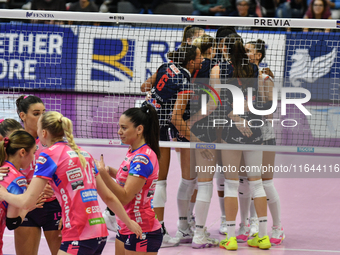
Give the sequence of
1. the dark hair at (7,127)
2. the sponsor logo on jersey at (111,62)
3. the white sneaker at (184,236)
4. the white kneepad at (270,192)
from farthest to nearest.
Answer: the sponsor logo on jersey at (111,62), the white sneaker at (184,236), the white kneepad at (270,192), the dark hair at (7,127)

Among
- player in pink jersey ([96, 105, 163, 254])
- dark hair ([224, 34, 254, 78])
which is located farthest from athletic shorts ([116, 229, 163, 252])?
dark hair ([224, 34, 254, 78])

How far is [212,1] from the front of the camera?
13.2m

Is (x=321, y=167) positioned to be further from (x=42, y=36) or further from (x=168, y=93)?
(x=42, y=36)

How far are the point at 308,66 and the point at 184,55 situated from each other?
5.95 metres

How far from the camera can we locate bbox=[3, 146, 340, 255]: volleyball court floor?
218 inches

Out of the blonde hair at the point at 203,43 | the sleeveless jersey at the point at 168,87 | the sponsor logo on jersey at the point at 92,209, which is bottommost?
the sponsor logo on jersey at the point at 92,209

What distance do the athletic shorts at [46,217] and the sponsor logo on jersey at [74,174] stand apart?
1166mm

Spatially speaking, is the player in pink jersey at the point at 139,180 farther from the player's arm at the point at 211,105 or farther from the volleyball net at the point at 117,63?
the volleyball net at the point at 117,63

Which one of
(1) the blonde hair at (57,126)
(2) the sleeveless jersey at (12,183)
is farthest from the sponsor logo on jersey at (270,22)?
(2) the sleeveless jersey at (12,183)

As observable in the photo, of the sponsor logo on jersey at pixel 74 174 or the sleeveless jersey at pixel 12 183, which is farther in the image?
the sleeveless jersey at pixel 12 183

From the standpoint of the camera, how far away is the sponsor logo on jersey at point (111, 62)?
11.5m

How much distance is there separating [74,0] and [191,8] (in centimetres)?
369

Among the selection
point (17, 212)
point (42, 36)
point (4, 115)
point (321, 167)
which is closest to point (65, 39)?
point (42, 36)

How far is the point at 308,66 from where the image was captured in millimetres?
10789
